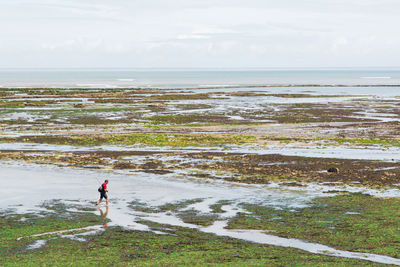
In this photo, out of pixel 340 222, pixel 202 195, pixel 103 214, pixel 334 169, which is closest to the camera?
pixel 340 222

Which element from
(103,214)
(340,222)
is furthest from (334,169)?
(103,214)

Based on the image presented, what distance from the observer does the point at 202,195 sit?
94.0ft

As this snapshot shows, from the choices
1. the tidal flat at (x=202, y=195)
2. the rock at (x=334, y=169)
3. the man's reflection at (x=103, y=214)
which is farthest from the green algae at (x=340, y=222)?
the rock at (x=334, y=169)

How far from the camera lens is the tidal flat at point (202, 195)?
18.7 meters

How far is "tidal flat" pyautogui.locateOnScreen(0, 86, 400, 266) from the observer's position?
18.7 m

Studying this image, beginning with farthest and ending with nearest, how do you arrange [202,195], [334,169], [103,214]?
[334,169]
[202,195]
[103,214]

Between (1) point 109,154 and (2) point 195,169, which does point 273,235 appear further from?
(1) point 109,154

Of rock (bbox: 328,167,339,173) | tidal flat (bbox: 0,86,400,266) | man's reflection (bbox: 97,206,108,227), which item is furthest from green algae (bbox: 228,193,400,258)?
rock (bbox: 328,167,339,173)

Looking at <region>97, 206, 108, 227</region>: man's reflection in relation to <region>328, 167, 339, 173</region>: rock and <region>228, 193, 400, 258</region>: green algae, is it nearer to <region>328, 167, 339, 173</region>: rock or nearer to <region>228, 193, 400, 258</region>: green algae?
<region>228, 193, 400, 258</region>: green algae

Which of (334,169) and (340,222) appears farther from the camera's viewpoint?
(334,169)

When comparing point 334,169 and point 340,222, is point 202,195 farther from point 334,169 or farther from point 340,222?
point 334,169

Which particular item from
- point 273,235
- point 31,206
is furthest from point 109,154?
point 273,235

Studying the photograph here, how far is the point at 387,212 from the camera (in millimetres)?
24141

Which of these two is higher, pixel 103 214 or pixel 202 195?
pixel 103 214
